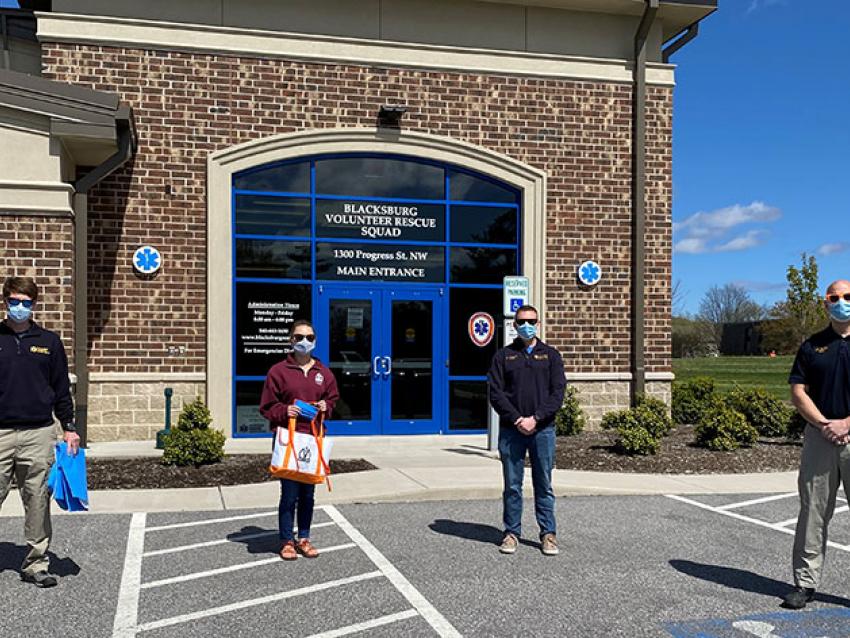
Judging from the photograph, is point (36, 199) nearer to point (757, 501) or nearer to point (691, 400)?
point (757, 501)

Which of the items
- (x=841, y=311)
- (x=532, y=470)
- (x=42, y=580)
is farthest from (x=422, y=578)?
(x=841, y=311)

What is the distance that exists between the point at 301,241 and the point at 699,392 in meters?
7.92

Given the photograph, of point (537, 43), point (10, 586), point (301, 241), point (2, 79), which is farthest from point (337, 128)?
point (10, 586)

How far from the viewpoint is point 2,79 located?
9984 millimetres

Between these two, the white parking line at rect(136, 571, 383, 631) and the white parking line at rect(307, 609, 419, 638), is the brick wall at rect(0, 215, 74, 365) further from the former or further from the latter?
the white parking line at rect(307, 609, 419, 638)

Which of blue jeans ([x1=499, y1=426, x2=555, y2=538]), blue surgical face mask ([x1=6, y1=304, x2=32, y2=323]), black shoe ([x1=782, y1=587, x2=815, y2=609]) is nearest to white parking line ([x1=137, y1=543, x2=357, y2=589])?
blue jeans ([x1=499, y1=426, x2=555, y2=538])

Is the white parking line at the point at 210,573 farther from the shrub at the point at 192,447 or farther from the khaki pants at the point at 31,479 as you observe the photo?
the shrub at the point at 192,447

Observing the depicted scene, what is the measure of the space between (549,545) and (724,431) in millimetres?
6376

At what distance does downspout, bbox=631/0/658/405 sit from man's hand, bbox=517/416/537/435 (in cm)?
834

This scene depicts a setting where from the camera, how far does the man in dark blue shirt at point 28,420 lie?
18.7 ft

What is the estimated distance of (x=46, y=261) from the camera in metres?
10.3

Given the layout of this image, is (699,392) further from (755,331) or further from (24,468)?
(755,331)

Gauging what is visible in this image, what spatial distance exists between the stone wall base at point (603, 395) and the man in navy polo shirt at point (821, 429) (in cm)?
892

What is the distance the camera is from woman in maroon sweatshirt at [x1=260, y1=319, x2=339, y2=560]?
639cm
